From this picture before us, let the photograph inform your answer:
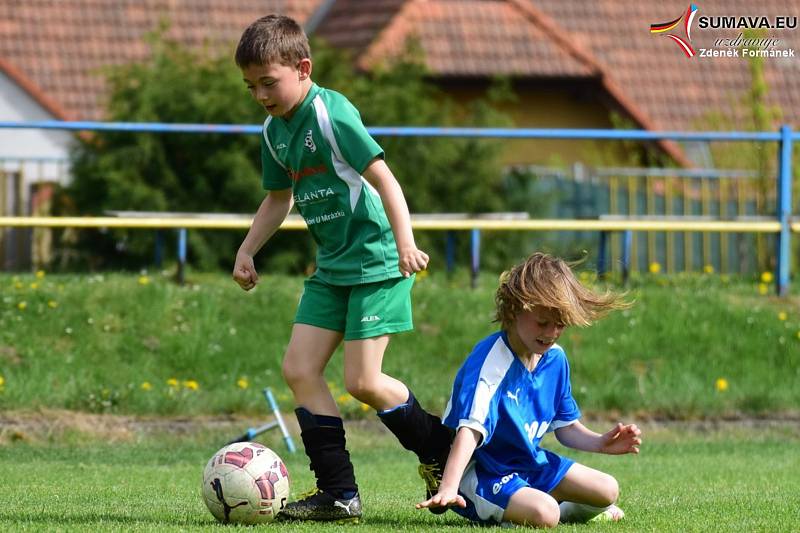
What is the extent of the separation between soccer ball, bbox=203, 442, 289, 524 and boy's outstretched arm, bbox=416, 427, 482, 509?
723 millimetres

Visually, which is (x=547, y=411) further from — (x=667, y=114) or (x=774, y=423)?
(x=667, y=114)

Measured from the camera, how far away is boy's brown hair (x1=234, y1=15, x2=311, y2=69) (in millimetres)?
5508

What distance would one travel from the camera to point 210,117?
46.0ft

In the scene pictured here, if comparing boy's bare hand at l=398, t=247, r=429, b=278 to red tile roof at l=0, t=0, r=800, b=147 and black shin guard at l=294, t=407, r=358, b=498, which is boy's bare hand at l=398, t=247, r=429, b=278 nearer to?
black shin guard at l=294, t=407, r=358, b=498

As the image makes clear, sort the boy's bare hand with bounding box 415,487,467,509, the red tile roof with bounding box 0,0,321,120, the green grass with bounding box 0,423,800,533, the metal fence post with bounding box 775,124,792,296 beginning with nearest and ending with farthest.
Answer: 1. the boy's bare hand with bounding box 415,487,467,509
2. the green grass with bounding box 0,423,800,533
3. the metal fence post with bounding box 775,124,792,296
4. the red tile roof with bounding box 0,0,321,120

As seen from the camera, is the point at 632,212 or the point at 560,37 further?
the point at 560,37

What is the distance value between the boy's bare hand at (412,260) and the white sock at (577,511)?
1.10 metres

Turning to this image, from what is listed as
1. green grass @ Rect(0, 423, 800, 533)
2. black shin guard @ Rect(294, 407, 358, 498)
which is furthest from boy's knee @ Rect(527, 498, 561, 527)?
black shin guard @ Rect(294, 407, 358, 498)

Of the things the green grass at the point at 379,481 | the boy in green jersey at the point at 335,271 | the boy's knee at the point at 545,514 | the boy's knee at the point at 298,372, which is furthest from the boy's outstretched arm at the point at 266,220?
the boy's knee at the point at 545,514

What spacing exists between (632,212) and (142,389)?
335 inches

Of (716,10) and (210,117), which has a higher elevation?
(716,10)

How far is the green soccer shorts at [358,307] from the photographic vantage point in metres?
5.67

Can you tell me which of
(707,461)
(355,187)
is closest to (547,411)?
(355,187)

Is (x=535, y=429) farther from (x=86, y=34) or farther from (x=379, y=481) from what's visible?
(x=86, y=34)
